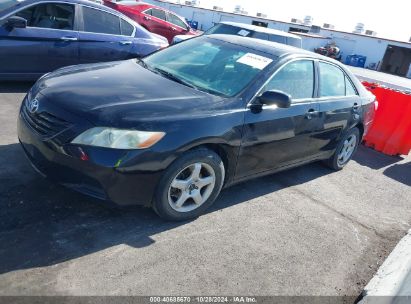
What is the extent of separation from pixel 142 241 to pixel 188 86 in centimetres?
157

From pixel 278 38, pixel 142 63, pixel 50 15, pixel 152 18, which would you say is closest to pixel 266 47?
pixel 142 63

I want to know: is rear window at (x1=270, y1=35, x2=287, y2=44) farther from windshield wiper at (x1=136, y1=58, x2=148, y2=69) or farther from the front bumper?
the front bumper

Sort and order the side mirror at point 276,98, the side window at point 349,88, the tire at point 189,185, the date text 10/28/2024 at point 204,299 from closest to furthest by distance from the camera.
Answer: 1. the date text 10/28/2024 at point 204,299
2. the tire at point 189,185
3. the side mirror at point 276,98
4. the side window at point 349,88

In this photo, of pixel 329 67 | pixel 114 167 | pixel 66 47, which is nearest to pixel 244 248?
pixel 114 167

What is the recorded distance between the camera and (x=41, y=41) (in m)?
6.22

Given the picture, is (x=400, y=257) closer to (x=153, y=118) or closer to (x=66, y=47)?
(x=153, y=118)

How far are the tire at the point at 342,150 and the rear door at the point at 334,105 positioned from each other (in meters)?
0.18

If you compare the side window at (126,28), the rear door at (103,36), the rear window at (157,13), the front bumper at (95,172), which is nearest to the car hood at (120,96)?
the front bumper at (95,172)

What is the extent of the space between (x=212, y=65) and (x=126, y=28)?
12.2ft

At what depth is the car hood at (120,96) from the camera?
3195 mm

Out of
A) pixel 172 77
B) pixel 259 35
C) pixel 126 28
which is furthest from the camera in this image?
pixel 259 35

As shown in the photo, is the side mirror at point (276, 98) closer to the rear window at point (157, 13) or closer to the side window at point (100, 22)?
the side window at point (100, 22)

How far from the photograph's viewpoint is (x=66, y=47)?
6.54m

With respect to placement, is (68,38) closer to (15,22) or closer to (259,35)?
(15,22)
